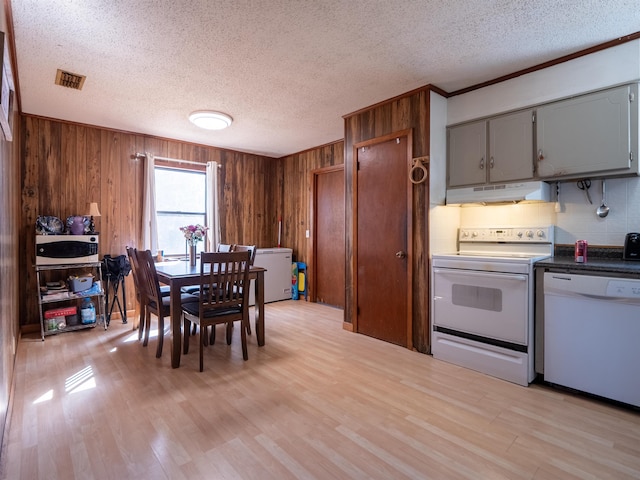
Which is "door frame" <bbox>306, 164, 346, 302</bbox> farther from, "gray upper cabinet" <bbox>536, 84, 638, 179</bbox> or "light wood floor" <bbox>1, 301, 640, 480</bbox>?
"gray upper cabinet" <bbox>536, 84, 638, 179</bbox>

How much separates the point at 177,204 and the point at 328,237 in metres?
2.32

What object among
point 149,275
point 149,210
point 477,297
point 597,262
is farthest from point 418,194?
point 149,210

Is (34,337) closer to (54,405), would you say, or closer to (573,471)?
(54,405)

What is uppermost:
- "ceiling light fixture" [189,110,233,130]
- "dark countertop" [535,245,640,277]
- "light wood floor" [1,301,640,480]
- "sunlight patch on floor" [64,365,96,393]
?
"ceiling light fixture" [189,110,233,130]

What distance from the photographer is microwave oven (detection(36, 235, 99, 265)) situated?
351cm

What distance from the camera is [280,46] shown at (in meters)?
2.42

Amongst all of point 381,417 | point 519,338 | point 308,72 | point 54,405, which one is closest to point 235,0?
point 308,72

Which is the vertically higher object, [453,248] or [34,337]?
[453,248]

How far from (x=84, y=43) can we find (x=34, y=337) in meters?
3.07

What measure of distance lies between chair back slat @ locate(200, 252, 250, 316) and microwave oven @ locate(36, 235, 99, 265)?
1.86 meters

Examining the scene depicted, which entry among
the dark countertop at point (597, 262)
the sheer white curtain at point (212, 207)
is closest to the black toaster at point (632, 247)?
the dark countertop at point (597, 262)

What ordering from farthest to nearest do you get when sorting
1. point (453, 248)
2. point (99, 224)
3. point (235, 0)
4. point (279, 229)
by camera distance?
point (279, 229)
point (99, 224)
point (453, 248)
point (235, 0)

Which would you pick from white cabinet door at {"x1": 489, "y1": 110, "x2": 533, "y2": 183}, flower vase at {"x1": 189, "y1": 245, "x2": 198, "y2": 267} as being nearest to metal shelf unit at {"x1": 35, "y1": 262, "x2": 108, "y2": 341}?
flower vase at {"x1": 189, "y1": 245, "x2": 198, "y2": 267}

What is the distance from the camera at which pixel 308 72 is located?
2.80 m
